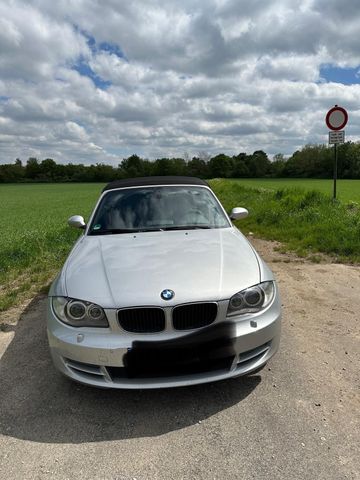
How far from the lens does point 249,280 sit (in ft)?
9.34

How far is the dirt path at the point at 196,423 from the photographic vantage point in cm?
215

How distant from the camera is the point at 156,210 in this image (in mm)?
4277

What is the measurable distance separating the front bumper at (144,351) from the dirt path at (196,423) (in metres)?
0.27

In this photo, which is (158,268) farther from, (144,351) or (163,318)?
(144,351)

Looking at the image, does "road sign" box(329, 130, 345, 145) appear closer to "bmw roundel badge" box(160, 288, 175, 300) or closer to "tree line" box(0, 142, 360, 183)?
"bmw roundel badge" box(160, 288, 175, 300)

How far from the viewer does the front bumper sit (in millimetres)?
2518

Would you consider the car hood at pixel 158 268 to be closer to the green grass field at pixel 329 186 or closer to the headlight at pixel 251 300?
the headlight at pixel 251 300

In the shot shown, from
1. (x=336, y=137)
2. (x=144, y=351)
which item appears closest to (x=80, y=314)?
(x=144, y=351)

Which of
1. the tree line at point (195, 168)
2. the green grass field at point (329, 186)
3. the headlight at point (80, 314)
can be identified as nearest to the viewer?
the headlight at point (80, 314)

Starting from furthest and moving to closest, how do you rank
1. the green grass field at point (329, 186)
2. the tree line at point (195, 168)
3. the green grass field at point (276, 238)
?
the tree line at point (195, 168), the green grass field at point (329, 186), the green grass field at point (276, 238)

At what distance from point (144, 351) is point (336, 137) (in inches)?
343

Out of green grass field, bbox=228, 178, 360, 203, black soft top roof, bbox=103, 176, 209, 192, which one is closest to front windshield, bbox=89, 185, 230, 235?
black soft top roof, bbox=103, 176, 209, 192

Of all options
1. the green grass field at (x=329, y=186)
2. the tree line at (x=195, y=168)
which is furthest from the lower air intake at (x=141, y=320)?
the tree line at (x=195, y=168)

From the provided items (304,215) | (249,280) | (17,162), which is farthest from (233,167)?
(249,280)
